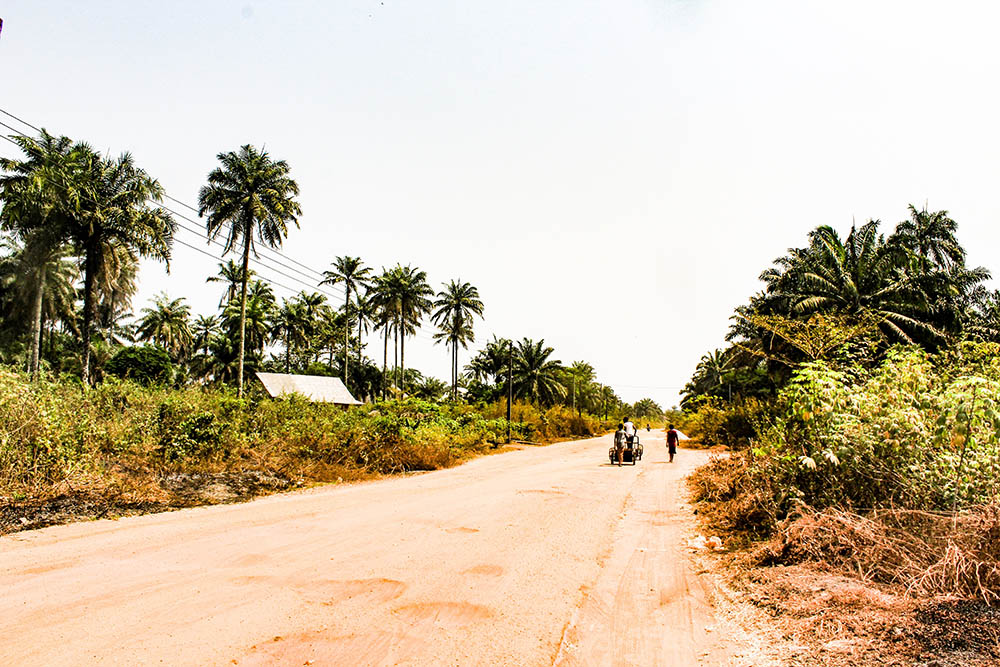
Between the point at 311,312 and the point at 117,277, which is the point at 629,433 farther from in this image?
the point at 311,312

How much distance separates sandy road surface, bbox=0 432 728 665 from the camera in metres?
4.65

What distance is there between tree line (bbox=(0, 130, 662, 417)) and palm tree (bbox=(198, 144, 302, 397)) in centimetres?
7

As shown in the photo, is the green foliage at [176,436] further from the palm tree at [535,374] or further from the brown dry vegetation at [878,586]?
the palm tree at [535,374]

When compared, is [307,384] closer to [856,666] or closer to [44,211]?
[44,211]

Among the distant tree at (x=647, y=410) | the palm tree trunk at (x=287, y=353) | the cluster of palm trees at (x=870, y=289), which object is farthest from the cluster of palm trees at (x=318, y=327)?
the distant tree at (x=647, y=410)

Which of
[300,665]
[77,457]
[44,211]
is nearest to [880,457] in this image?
[300,665]

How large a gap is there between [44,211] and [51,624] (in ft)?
101

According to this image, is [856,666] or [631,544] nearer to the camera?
[856,666]

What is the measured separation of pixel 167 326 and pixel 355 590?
244 ft

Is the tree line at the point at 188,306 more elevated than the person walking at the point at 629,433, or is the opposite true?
the tree line at the point at 188,306

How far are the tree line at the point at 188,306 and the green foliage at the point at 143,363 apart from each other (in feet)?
0.89

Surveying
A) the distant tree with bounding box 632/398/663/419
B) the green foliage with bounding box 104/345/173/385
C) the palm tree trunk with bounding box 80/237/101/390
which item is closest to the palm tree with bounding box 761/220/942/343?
the palm tree trunk with bounding box 80/237/101/390

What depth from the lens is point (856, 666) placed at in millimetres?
4035

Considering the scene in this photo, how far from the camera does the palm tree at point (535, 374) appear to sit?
67.4m
